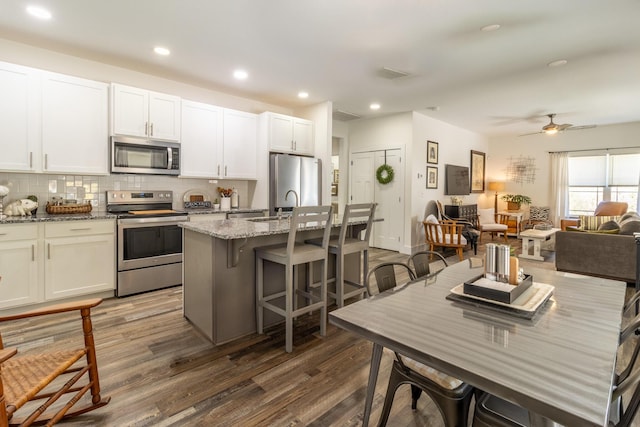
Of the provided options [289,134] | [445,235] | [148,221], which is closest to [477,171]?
[445,235]

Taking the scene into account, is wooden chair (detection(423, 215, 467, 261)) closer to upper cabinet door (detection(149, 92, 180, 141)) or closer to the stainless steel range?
the stainless steel range

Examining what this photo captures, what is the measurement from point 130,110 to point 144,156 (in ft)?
1.72

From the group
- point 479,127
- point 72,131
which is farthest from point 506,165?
point 72,131

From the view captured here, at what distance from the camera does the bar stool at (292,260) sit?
7.88 ft

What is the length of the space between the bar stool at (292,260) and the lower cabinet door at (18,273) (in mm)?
2182

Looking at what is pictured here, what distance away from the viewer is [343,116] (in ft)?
20.7

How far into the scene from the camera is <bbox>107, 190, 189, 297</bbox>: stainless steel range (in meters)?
3.49

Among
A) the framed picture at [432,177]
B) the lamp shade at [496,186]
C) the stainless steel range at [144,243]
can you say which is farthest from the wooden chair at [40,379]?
the lamp shade at [496,186]

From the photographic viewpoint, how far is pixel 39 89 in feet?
10.4

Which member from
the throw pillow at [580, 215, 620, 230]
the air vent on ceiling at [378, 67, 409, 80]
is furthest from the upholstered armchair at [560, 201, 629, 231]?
the air vent on ceiling at [378, 67, 409, 80]

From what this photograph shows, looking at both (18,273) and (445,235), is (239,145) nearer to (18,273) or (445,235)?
(18,273)

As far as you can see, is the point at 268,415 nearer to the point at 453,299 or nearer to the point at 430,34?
the point at 453,299

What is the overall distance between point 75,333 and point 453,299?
293 centimetres

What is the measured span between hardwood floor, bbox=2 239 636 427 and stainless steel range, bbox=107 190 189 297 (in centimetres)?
58
